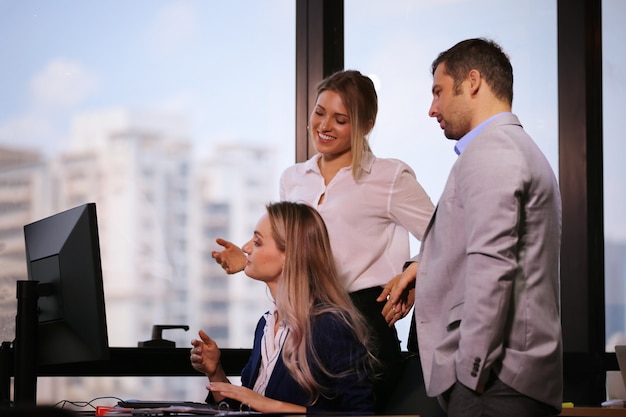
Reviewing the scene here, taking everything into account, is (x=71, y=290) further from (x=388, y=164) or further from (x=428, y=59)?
(x=428, y=59)

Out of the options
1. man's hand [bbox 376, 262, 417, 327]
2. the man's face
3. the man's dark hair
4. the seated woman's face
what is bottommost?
man's hand [bbox 376, 262, 417, 327]

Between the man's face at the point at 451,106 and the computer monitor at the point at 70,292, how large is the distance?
938 millimetres

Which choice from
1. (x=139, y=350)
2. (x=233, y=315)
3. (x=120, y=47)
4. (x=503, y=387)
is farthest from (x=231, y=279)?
(x=503, y=387)

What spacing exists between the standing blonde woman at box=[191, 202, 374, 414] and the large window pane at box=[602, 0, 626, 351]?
2106 mm

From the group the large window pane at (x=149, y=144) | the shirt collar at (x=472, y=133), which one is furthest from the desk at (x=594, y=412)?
the shirt collar at (x=472, y=133)

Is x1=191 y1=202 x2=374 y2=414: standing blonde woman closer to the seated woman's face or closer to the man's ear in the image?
the seated woman's face

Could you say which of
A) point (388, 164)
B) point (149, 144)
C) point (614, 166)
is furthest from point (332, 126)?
point (614, 166)

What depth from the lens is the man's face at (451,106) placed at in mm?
2418

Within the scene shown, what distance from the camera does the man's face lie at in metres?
2.42

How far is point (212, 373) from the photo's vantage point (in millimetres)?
2695

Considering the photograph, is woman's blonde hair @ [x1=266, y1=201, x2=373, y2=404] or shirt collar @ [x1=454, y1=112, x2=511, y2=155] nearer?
shirt collar @ [x1=454, y1=112, x2=511, y2=155]

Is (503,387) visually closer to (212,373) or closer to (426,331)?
(426,331)

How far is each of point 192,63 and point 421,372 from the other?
6.54 ft

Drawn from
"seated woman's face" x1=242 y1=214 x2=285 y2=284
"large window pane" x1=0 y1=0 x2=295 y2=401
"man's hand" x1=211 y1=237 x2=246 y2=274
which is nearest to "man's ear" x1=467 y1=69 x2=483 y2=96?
"seated woman's face" x1=242 y1=214 x2=285 y2=284
